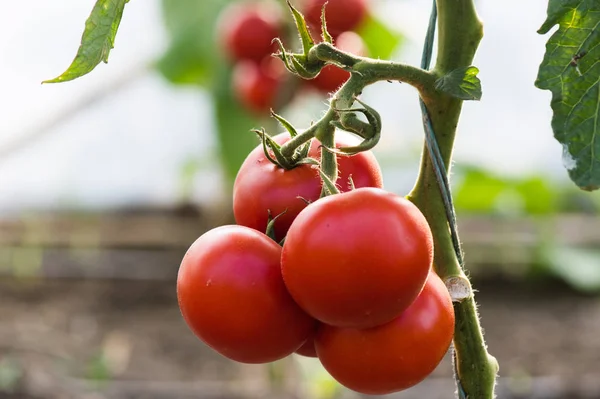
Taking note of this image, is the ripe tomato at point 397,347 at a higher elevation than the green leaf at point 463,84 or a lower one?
lower

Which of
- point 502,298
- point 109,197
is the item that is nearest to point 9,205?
point 109,197

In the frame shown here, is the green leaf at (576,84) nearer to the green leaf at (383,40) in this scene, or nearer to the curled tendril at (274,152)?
the curled tendril at (274,152)

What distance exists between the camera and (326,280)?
58 cm

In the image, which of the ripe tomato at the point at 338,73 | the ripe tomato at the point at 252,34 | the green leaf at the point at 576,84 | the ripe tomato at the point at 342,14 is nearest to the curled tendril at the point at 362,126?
the green leaf at the point at 576,84

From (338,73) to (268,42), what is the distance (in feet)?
1.14

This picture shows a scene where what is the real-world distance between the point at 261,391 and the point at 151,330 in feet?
3.33

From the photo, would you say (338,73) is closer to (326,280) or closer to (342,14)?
(342,14)

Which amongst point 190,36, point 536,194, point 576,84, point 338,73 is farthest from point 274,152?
point 536,194

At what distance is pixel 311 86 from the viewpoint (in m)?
1.88

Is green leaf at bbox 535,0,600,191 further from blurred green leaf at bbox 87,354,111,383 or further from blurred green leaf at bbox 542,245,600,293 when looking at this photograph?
blurred green leaf at bbox 542,245,600,293

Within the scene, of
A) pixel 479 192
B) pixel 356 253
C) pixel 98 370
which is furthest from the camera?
pixel 479 192

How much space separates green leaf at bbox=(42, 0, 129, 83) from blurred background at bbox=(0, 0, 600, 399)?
1.39m

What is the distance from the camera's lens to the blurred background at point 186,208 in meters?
2.82

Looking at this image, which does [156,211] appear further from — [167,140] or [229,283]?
[229,283]
